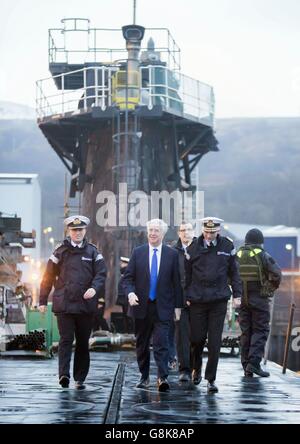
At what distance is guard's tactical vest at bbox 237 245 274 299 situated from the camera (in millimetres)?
15219

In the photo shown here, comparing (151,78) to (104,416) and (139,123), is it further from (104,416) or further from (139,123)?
(104,416)

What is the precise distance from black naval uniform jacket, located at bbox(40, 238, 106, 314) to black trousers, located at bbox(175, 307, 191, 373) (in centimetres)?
177

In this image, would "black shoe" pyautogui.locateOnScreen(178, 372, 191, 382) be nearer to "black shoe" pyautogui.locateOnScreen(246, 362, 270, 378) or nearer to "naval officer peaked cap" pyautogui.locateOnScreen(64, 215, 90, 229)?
"black shoe" pyautogui.locateOnScreen(246, 362, 270, 378)

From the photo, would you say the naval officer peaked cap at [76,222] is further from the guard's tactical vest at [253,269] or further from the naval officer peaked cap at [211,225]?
the guard's tactical vest at [253,269]

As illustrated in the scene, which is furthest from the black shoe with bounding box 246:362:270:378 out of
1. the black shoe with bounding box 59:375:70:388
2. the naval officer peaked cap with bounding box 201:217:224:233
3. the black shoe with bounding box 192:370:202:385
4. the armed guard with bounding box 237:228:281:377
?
the black shoe with bounding box 59:375:70:388

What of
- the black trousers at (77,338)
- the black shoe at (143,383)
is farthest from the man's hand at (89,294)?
the black shoe at (143,383)

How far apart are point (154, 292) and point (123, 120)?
87.0 feet

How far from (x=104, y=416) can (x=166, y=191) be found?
3168cm

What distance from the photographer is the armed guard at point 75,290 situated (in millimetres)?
12344

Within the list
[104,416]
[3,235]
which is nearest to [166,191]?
[3,235]

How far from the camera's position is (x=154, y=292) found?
12445 millimetres

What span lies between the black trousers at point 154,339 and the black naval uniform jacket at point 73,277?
1.77 feet

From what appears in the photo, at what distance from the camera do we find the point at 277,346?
52.7 metres
